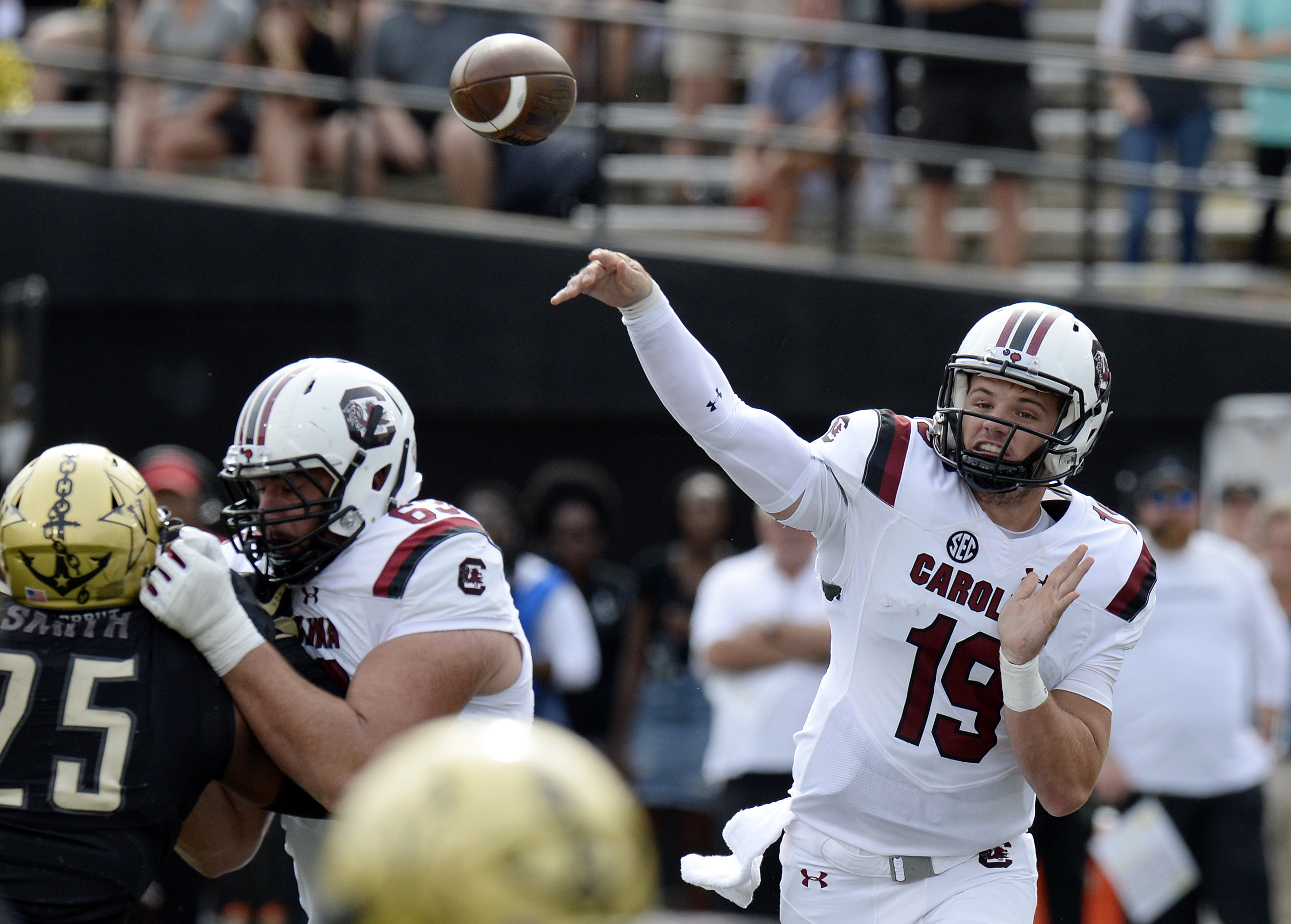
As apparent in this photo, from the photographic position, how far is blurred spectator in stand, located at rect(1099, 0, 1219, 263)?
909cm

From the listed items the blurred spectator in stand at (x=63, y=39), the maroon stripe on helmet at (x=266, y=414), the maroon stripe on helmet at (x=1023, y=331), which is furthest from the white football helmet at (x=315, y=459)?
the blurred spectator in stand at (x=63, y=39)

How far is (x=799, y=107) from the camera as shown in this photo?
904 centimetres

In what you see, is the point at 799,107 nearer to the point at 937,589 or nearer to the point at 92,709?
the point at 937,589

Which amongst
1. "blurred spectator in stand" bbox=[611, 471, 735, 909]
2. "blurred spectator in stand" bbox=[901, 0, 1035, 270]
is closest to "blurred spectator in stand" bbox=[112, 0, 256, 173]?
"blurred spectator in stand" bbox=[611, 471, 735, 909]

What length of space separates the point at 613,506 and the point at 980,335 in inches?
208

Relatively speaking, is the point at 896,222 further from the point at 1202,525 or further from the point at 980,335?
the point at 980,335

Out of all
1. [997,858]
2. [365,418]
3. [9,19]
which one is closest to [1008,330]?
[997,858]

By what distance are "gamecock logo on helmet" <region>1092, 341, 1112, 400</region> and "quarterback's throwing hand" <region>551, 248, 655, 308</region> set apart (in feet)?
3.26

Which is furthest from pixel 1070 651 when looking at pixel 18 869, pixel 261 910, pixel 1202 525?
pixel 1202 525

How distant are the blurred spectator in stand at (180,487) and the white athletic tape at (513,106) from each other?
2325 mm

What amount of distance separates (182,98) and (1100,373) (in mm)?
6518

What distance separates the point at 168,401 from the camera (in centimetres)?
887

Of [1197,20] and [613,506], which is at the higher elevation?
[1197,20]

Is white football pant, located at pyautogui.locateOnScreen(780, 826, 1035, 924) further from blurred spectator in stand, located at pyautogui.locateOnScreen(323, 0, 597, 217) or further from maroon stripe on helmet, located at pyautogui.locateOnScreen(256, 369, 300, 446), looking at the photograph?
blurred spectator in stand, located at pyautogui.locateOnScreen(323, 0, 597, 217)
